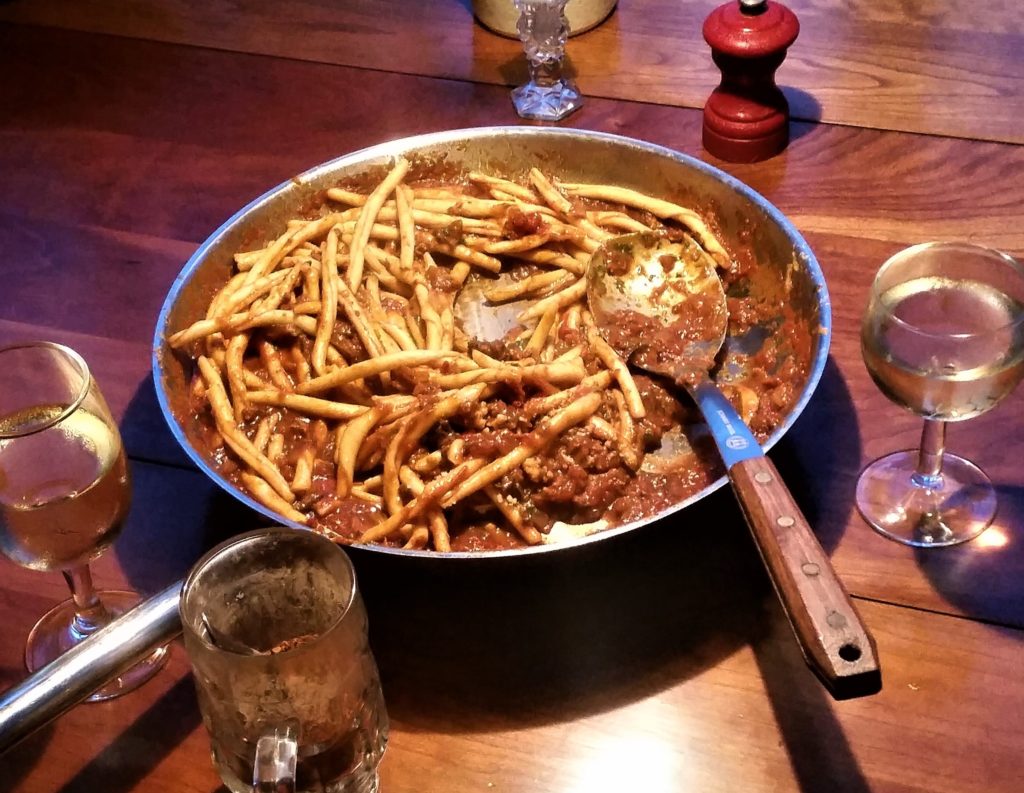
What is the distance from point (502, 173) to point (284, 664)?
3.06 ft

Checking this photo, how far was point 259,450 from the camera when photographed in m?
1.23

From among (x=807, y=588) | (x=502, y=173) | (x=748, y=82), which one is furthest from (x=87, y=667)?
(x=748, y=82)

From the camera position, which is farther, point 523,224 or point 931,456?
point 523,224

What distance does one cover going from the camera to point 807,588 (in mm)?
870

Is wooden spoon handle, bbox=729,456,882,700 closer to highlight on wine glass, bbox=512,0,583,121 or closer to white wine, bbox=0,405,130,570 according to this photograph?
white wine, bbox=0,405,130,570

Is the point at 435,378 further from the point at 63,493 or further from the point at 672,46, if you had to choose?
the point at 672,46

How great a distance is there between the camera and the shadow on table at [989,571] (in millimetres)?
1086

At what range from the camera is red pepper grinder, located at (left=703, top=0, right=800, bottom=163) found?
1.58m

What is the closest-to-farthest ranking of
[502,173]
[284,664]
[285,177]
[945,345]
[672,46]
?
[284,664] < [945,345] < [502,173] < [285,177] < [672,46]

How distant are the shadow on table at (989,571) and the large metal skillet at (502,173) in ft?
0.69

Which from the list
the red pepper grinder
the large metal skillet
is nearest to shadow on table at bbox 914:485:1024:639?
the large metal skillet

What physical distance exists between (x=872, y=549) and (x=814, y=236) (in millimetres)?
521

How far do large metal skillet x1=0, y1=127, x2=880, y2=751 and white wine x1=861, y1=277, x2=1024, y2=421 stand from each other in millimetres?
90

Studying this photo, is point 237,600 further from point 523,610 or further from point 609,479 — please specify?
point 609,479
